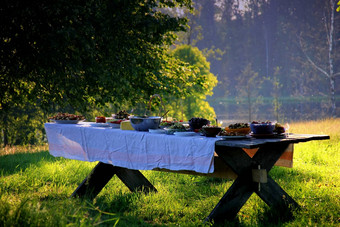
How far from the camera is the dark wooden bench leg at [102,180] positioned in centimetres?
535

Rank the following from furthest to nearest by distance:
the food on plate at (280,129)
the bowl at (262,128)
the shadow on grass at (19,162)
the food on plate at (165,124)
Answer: the shadow on grass at (19,162) < the food on plate at (165,124) < the food on plate at (280,129) < the bowl at (262,128)

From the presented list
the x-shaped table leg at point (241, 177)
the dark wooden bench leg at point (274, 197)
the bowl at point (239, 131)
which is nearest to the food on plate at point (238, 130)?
the bowl at point (239, 131)

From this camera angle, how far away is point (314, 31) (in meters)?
50.7

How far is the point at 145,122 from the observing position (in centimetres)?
445

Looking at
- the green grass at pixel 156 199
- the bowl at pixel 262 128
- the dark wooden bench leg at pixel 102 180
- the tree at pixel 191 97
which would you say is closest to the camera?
the green grass at pixel 156 199

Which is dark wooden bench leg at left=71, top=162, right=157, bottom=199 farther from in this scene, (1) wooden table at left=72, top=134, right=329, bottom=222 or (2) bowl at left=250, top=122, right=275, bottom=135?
(2) bowl at left=250, top=122, right=275, bottom=135

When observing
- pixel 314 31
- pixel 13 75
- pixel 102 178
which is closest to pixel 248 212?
pixel 102 178

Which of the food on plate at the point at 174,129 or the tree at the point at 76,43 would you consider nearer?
the food on plate at the point at 174,129

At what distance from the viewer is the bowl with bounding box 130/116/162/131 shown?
4427mm

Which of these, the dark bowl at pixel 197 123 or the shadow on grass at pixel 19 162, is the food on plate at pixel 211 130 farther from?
the shadow on grass at pixel 19 162

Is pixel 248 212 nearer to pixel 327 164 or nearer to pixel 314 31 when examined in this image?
pixel 327 164

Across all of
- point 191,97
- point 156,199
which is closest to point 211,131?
point 156,199

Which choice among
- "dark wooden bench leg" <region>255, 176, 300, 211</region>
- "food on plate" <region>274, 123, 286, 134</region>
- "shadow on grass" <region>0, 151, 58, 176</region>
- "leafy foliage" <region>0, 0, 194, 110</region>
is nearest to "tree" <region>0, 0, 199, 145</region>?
"leafy foliage" <region>0, 0, 194, 110</region>

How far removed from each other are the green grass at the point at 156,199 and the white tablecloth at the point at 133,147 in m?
0.59
